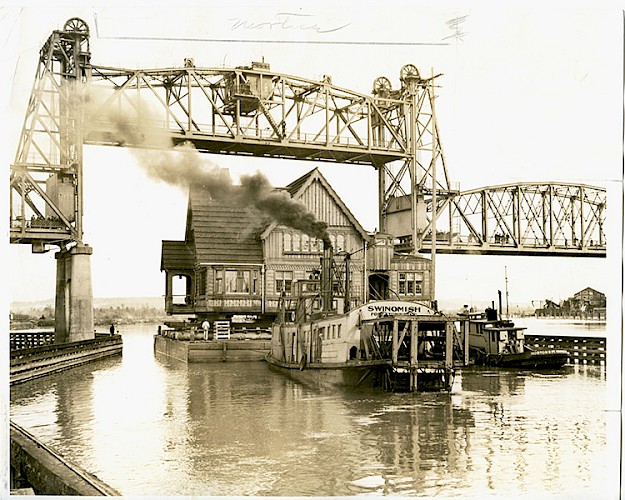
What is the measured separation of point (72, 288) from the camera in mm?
18438

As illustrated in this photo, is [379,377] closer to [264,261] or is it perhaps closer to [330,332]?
[330,332]

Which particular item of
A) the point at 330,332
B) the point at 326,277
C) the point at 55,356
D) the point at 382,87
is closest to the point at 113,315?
the point at 55,356

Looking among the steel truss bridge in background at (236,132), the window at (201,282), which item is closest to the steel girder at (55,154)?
the steel truss bridge in background at (236,132)

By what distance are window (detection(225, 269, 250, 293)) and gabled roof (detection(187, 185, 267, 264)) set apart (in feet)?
1.39

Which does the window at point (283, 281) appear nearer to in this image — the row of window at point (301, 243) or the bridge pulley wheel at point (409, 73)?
the row of window at point (301, 243)

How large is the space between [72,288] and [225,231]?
6.79m

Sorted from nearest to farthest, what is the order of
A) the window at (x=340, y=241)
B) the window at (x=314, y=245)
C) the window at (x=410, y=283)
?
the window at (x=410, y=283)
the window at (x=340, y=241)
the window at (x=314, y=245)

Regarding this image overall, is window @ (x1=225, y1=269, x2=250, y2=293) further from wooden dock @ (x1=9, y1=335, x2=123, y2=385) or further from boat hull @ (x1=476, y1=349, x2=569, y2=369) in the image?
boat hull @ (x1=476, y1=349, x2=569, y2=369)

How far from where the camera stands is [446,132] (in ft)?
56.4

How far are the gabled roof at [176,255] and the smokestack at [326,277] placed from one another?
4.01 metres

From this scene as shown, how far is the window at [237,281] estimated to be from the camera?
2558 cm

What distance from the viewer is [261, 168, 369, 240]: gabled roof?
1938 centimetres

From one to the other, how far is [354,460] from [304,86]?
8303 mm

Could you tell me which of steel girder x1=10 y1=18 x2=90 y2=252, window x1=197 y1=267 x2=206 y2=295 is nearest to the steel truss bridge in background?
steel girder x1=10 y1=18 x2=90 y2=252
